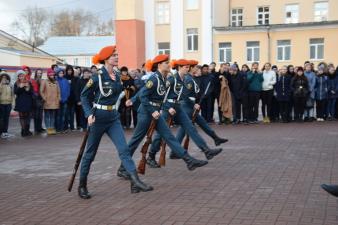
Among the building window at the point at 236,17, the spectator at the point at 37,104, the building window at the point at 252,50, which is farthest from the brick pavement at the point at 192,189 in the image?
the building window at the point at 236,17

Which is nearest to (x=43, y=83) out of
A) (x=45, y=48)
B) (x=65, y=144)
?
(x=65, y=144)

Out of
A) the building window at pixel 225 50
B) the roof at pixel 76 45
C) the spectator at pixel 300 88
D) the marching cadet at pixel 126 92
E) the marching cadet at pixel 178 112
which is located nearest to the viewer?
the marching cadet at pixel 178 112

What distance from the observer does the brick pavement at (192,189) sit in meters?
6.32

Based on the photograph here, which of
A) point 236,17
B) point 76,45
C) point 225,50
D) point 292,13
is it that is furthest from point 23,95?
point 76,45

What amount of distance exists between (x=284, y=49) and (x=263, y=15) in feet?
22.5

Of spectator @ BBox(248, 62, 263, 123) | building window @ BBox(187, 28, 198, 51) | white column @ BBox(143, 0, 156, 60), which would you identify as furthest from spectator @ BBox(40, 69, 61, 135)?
white column @ BBox(143, 0, 156, 60)

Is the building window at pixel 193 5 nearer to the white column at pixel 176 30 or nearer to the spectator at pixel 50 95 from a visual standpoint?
the white column at pixel 176 30

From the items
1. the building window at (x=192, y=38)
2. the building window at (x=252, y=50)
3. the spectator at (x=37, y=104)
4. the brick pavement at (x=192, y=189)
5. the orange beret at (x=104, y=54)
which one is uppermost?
the building window at (x=192, y=38)

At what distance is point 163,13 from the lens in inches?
1941

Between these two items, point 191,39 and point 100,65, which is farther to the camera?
point 191,39

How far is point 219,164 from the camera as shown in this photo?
9852 mm

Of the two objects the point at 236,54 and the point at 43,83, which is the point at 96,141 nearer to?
the point at 43,83

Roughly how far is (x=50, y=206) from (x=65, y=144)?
655cm

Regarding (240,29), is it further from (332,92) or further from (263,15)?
(332,92)
